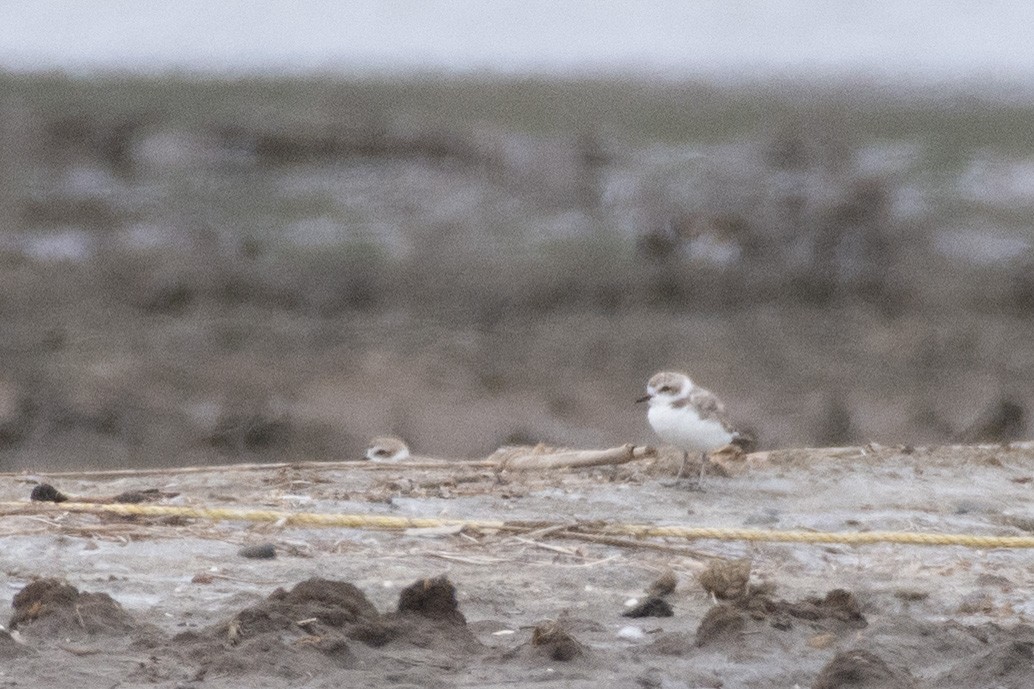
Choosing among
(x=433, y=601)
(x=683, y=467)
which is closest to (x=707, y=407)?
(x=683, y=467)

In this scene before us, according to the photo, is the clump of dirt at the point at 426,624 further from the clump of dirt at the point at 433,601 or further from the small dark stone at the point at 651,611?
the small dark stone at the point at 651,611

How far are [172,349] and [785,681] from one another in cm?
1124

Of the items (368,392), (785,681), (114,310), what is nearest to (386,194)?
(114,310)

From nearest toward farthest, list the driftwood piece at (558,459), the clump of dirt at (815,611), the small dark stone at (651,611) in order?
the clump of dirt at (815,611), the small dark stone at (651,611), the driftwood piece at (558,459)

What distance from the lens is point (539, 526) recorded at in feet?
27.5

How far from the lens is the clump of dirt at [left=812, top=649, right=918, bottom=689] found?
20.8ft

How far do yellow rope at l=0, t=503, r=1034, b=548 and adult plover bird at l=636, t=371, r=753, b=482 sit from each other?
3.53 ft

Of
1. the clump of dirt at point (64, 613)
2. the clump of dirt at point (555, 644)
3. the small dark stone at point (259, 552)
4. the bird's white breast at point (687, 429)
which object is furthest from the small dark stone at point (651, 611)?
the bird's white breast at point (687, 429)

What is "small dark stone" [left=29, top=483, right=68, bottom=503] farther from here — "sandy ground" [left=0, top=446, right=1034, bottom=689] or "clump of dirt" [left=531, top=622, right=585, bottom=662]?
"clump of dirt" [left=531, top=622, right=585, bottom=662]

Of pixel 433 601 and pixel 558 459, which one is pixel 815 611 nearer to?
pixel 433 601

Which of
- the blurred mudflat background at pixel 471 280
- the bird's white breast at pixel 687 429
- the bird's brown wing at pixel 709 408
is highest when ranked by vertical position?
the blurred mudflat background at pixel 471 280

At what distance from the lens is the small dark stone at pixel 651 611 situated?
7.25 m

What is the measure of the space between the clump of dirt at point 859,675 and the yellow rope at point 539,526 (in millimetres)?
1800

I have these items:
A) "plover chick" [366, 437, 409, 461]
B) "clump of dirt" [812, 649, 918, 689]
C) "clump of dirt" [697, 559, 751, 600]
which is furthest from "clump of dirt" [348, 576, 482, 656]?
"plover chick" [366, 437, 409, 461]
